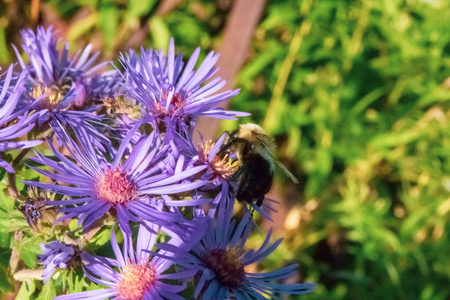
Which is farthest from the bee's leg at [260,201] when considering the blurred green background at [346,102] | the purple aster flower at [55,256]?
the blurred green background at [346,102]

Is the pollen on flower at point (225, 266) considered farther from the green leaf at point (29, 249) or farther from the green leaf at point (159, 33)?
the green leaf at point (159, 33)

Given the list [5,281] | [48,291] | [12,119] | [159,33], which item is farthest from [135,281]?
[159,33]

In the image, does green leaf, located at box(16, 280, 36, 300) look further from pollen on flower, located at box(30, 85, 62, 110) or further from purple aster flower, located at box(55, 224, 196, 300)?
pollen on flower, located at box(30, 85, 62, 110)

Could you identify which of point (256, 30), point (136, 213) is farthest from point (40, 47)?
point (256, 30)

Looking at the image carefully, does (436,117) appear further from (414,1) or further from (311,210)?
(311,210)

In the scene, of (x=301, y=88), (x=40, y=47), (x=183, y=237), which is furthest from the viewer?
(x=301, y=88)

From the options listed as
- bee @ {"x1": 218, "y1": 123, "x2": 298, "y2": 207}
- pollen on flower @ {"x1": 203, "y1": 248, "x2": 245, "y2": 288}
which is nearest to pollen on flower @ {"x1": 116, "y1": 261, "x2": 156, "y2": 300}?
pollen on flower @ {"x1": 203, "y1": 248, "x2": 245, "y2": 288}
